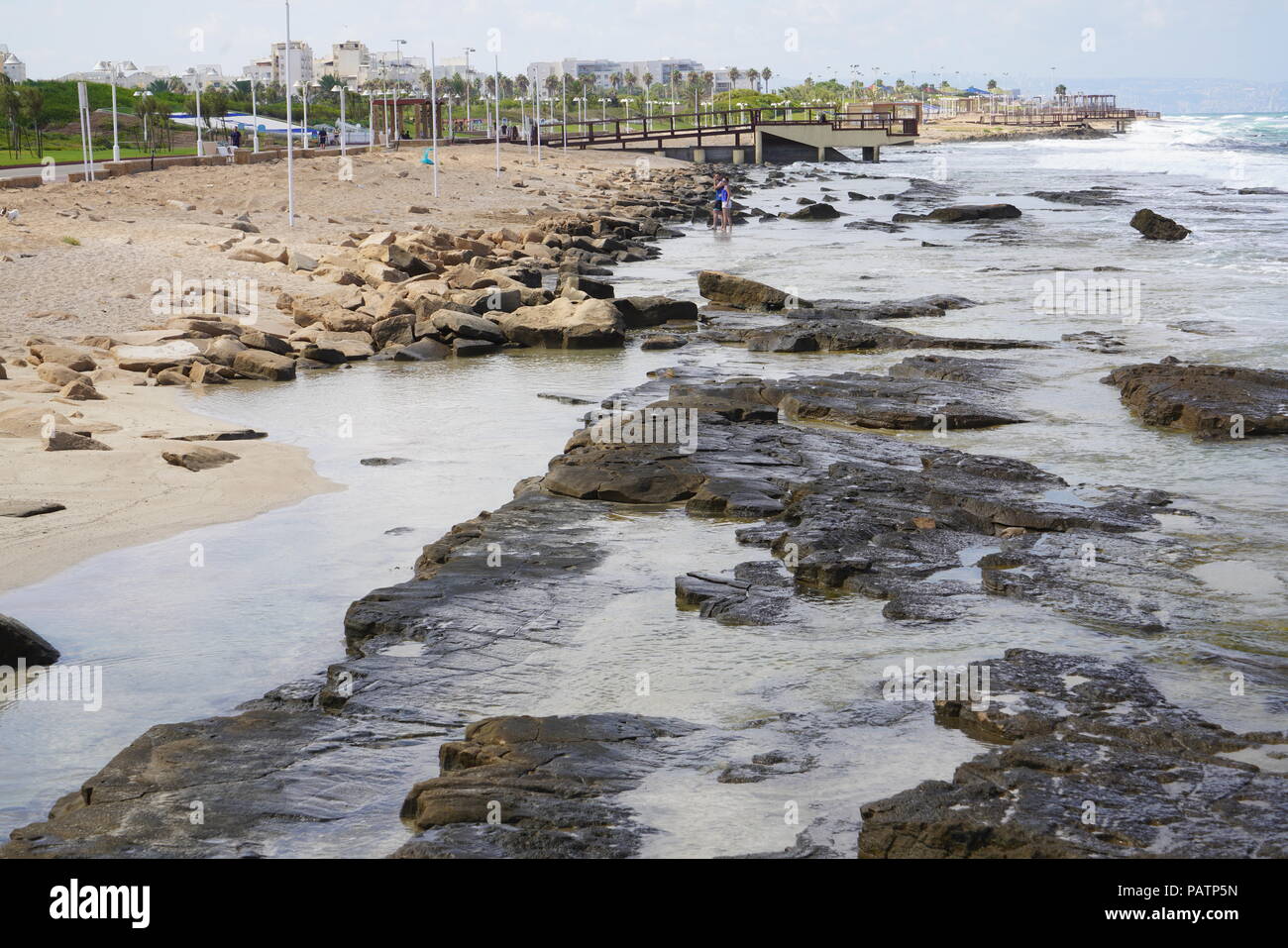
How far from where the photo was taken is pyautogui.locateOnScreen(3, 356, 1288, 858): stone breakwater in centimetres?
518

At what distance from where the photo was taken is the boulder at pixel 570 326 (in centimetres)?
2014

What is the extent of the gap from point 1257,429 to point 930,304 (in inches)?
405

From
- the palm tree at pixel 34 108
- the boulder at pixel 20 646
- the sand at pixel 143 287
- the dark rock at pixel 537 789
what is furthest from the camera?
the palm tree at pixel 34 108

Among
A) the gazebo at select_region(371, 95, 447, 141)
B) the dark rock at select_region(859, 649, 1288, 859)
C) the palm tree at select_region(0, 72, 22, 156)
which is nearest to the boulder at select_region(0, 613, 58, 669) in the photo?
the dark rock at select_region(859, 649, 1288, 859)

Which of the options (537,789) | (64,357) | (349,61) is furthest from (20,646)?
(349,61)

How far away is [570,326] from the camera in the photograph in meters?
20.2

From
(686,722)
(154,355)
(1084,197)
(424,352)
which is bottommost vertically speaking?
(686,722)

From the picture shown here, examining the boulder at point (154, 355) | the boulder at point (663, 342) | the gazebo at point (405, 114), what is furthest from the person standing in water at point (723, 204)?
the gazebo at point (405, 114)

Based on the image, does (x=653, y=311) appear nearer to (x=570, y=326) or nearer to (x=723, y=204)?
Result: (x=570, y=326)

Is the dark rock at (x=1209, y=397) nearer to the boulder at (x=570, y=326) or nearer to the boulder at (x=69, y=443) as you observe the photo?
the boulder at (x=570, y=326)

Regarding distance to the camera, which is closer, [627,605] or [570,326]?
[627,605]

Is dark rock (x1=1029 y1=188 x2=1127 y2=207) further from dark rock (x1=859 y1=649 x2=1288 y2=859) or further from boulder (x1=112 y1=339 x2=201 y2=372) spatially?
dark rock (x1=859 y1=649 x2=1288 y2=859)

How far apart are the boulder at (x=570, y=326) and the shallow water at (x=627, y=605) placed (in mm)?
554

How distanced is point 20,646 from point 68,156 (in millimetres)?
57171
